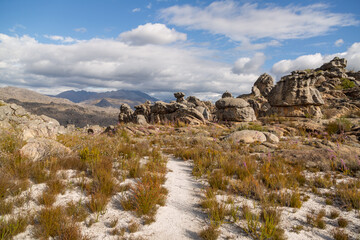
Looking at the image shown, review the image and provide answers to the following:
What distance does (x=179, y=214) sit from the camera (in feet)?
14.5

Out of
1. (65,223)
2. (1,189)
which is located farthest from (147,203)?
(1,189)

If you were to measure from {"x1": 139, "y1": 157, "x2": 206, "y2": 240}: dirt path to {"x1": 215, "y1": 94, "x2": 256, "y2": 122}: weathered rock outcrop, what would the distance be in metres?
15.8

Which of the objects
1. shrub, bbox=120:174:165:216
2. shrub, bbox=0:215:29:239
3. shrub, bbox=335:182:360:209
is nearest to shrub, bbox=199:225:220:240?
shrub, bbox=120:174:165:216

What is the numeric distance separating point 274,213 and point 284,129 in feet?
44.9

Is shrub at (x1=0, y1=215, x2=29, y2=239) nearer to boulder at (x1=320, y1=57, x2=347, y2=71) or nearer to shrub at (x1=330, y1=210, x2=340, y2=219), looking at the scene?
shrub at (x1=330, y1=210, x2=340, y2=219)

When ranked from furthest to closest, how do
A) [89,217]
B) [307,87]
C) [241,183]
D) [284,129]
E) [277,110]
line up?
1. [277,110]
2. [307,87]
3. [284,129]
4. [241,183]
5. [89,217]

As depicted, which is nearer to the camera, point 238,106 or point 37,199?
point 37,199

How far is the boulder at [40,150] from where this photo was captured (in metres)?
5.80

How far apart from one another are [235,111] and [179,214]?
18116mm

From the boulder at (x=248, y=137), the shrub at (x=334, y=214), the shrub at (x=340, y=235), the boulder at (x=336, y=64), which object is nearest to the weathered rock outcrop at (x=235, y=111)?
the boulder at (x=248, y=137)

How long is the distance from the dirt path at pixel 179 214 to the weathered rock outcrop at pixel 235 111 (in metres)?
15.8

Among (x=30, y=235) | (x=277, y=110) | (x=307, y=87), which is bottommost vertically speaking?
(x=30, y=235)

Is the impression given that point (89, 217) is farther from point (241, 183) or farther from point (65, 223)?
point (241, 183)

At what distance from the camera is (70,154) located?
6.57 meters
